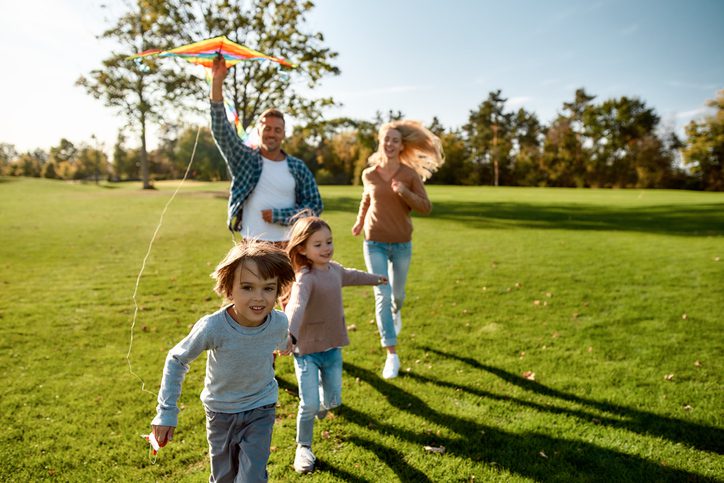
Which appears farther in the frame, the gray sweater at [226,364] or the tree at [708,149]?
the tree at [708,149]

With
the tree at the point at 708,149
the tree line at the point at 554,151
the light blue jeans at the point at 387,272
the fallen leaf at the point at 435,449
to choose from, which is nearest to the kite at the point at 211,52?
the light blue jeans at the point at 387,272

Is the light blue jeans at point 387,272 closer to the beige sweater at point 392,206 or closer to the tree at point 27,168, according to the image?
the beige sweater at point 392,206

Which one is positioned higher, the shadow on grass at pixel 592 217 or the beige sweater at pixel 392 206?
the beige sweater at pixel 392 206

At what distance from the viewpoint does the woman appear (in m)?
5.37

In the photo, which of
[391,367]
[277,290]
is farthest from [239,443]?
[391,367]

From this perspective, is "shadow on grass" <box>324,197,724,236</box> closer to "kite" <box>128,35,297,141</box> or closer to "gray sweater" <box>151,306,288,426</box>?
"kite" <box>128,35,297,141</box>

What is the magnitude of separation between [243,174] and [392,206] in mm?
1744

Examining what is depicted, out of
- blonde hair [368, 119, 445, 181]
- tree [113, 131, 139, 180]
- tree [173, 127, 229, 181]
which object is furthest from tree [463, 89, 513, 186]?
blonde hair [368, 119, 445, 181]

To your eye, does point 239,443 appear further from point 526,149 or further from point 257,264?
point 526,149

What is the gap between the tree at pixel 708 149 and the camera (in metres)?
48.7

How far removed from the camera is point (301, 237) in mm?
3658

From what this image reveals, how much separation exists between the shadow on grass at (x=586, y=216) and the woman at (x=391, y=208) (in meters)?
13.4

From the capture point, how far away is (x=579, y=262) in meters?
11.6

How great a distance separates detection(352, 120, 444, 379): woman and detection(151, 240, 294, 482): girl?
2.61 m
